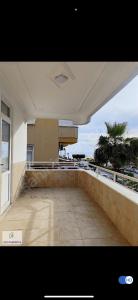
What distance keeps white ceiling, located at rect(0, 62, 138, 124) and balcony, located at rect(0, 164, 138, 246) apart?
139 centimetres

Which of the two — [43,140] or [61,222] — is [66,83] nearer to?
[61,222]

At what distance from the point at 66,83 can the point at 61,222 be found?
1.93 m

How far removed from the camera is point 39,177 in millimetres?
6164

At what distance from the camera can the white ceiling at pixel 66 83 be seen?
7.25ft

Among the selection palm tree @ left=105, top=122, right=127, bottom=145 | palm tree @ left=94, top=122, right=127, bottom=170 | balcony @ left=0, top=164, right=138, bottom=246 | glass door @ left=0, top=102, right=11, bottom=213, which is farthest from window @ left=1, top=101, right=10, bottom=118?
palm tree @ left=105, top=122, right=127, bottom=145

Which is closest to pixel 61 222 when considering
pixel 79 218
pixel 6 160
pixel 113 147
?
pixel 79 218

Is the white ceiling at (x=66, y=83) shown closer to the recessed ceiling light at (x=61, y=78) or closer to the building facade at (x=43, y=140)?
the recessed ceiling light at (x=61, y=78)

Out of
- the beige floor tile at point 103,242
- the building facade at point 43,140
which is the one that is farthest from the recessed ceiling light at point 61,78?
the building facade at point 43,140

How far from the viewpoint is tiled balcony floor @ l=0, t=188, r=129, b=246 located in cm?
226

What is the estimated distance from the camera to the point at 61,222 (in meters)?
2.95
